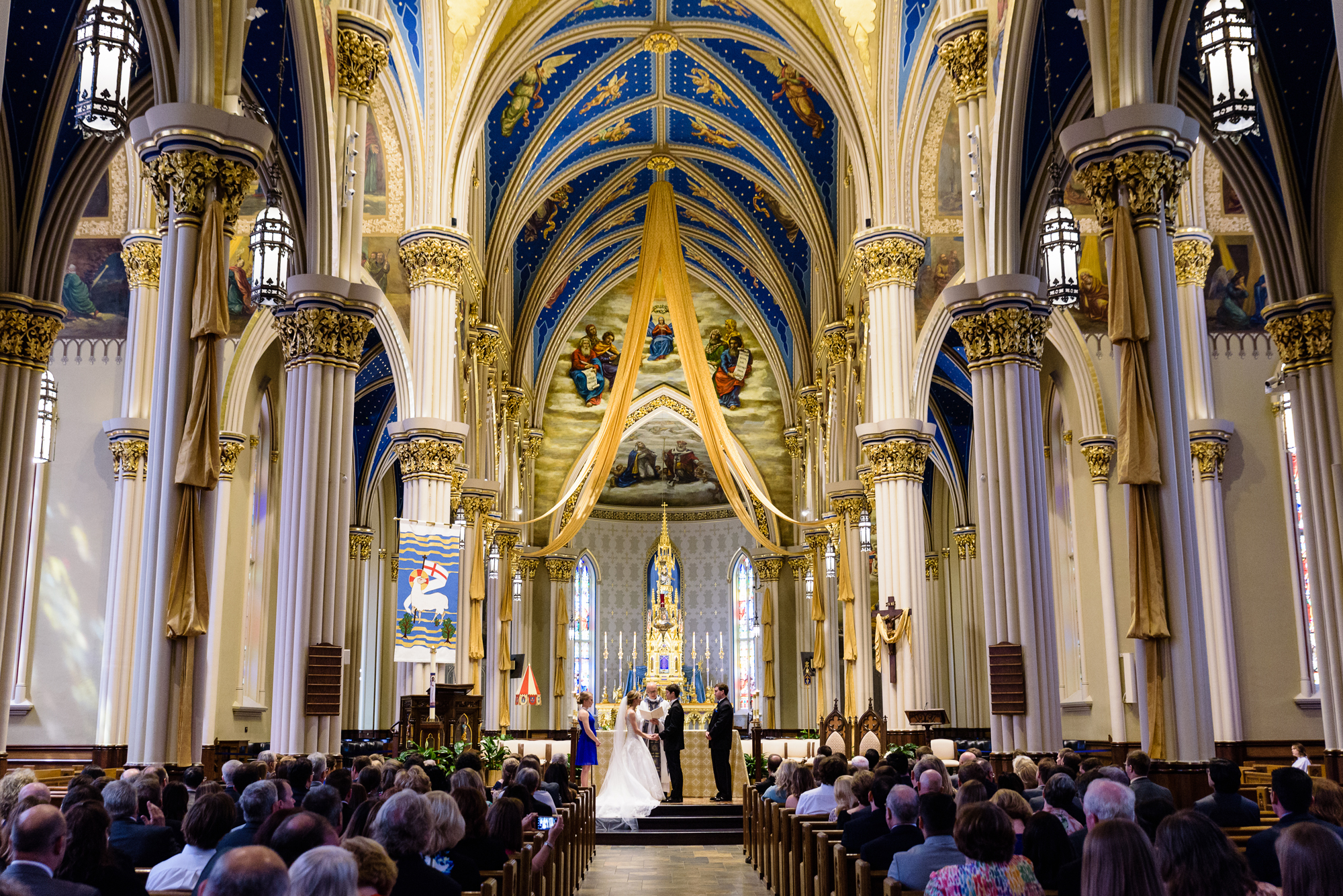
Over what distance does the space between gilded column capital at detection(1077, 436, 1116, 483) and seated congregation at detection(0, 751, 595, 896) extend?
11.7 metres

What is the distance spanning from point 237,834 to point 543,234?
23.7 metres

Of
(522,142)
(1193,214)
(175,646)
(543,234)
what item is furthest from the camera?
(543,234)

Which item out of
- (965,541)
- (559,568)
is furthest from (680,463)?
(965,541)

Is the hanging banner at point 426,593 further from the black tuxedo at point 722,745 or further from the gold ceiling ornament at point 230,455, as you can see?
the gold ceiling ornament at point 230,455

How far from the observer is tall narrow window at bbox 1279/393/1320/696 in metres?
16.3

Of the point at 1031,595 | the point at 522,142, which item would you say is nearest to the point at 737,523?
the point at 522,142

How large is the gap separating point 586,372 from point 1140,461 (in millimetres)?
25259

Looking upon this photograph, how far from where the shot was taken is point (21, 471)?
11.5 metres

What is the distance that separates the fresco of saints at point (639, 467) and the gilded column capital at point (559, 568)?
11.5 feet

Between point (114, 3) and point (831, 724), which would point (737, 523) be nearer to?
point (831, 724)

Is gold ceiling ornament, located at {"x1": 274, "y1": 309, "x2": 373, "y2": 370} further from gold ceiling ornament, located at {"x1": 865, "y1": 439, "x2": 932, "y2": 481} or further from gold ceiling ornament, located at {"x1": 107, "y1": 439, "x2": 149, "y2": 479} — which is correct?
gold ceiling ornament, located at {"x1": 865, "y1": 439, "x2": 932, "y2": 481}

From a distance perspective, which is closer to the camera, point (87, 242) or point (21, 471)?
point (21, 471)

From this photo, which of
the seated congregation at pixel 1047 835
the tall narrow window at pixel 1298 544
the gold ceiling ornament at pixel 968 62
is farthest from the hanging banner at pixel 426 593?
the tall narrow window at pixel 1298 544

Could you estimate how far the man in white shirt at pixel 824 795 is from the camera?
8.69 meters
